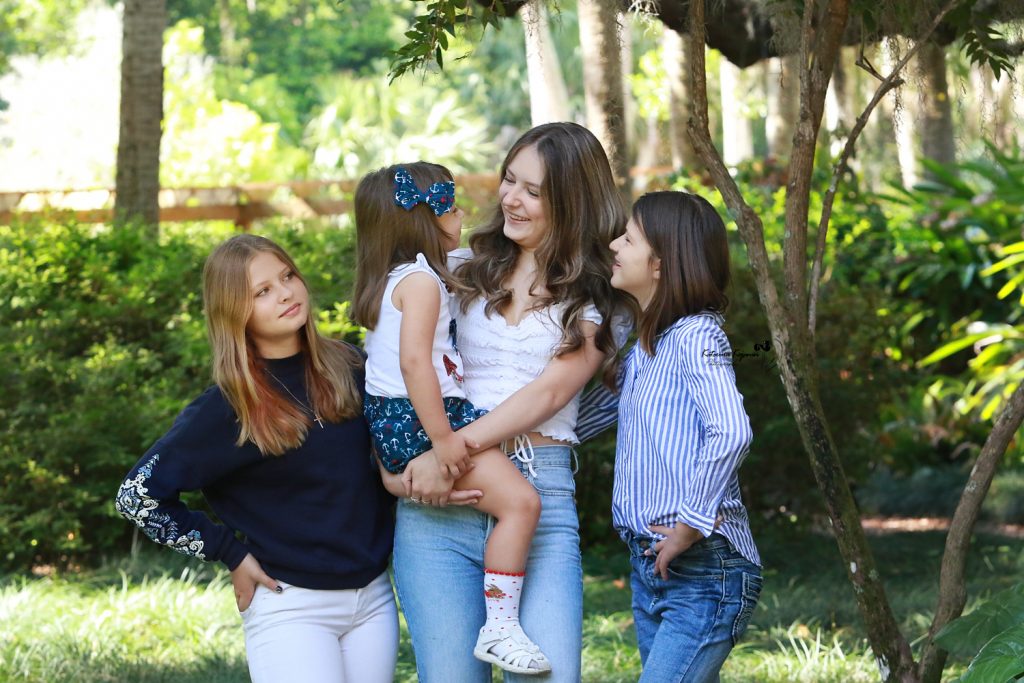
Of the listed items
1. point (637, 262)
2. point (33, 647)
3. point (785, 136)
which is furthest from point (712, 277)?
point (785, 136)

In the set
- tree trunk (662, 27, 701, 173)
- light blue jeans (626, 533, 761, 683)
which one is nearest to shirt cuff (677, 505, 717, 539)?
light blue jeans (626, 533, 761, 683)

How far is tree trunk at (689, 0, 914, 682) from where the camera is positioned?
306 cm

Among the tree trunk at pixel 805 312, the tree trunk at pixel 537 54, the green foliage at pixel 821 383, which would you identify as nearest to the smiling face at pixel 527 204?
the tree trunk at pixel 537 54

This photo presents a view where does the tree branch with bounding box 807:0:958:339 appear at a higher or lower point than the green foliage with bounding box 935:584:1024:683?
higher

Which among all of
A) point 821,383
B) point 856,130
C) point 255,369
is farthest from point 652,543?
point 821,383

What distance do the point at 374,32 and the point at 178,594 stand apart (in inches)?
1544

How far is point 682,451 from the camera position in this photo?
2.62 metres

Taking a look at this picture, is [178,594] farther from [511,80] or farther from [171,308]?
[511,80]

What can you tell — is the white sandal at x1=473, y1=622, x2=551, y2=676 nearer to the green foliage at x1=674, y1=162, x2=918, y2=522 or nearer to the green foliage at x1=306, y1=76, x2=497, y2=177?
the green foliage at x1=674, y1=162, x2=918, y2=522

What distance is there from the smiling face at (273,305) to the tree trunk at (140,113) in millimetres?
4776

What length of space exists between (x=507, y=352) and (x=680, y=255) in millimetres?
445

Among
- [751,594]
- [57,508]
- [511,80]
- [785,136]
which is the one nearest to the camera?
[751,594]

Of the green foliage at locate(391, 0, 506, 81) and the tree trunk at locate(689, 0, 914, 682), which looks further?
the tree trunk at locate(689, 0, 914, 682)

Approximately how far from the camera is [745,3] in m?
4.78
